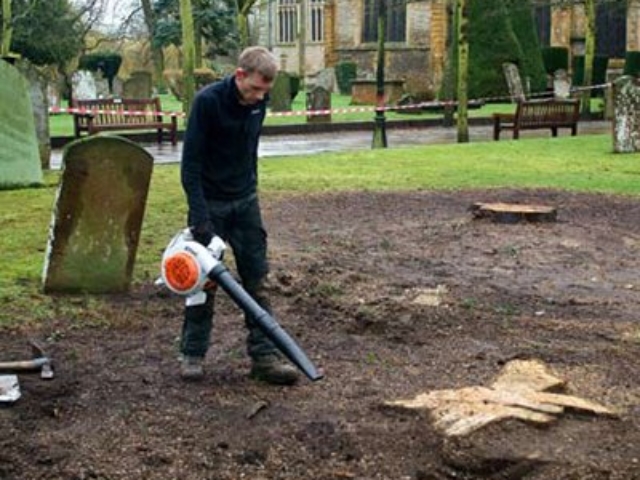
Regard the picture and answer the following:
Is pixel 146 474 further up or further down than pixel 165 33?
further down

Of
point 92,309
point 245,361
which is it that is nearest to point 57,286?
point 92,309

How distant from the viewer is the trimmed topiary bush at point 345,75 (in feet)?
176

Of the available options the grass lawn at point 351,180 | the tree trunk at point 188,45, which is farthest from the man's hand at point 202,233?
the tree trunk at point 188,45

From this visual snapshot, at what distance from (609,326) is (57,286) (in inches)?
146

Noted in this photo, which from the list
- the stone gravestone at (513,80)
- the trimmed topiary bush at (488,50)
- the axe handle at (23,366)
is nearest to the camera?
the axe handle at (23,366)

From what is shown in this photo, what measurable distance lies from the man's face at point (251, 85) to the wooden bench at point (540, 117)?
18057 mm

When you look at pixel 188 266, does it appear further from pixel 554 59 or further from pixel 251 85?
pixel 554 59

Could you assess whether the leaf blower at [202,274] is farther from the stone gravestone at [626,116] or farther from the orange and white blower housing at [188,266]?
the stone gravestone at [626,116]

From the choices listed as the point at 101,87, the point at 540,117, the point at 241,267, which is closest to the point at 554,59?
the point at 101,87

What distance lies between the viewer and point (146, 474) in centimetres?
430

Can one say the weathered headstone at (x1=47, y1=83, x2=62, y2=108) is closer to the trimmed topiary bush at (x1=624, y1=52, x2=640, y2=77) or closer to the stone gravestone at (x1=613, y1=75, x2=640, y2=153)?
the trimmed topiary bush at (x1=624, y1=52, x2=640, y2=77)

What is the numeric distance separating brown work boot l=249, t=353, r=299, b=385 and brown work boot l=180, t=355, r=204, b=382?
0.88 ft

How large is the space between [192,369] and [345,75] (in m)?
48.8

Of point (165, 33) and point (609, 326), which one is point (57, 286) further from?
point (165, 33)
